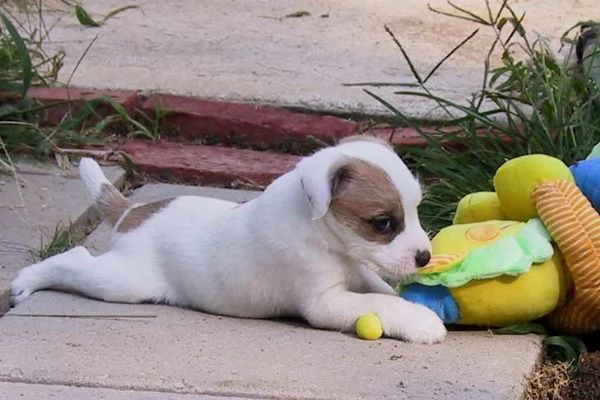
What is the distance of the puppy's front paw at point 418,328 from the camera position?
3381 millimetres

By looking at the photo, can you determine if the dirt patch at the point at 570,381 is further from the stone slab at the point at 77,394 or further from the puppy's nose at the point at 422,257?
the stone slab at the point at 77,394

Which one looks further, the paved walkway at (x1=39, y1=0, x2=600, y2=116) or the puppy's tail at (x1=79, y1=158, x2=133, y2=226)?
the paved walkway at (x1=39, y1=0, x2=600, y2=116)

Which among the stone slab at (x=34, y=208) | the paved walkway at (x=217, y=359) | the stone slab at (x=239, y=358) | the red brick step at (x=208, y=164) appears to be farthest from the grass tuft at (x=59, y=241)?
the red brick step at (x=208, y=164)

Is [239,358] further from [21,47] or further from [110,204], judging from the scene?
[21,47]

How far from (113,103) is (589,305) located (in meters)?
2.50

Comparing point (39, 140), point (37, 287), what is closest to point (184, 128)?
point (39, 140)

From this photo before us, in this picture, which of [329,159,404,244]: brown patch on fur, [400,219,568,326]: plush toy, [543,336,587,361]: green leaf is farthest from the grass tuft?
[543,336,587,361]: green leaf

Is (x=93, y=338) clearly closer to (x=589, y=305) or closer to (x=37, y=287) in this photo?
(x=37, y=287)

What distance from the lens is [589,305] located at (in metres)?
3.48

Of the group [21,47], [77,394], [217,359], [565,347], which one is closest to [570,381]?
[565,347]

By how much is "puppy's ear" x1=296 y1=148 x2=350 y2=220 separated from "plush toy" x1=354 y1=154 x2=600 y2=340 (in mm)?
332

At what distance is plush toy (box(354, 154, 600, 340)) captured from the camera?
135 inches

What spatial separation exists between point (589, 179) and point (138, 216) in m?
1.36

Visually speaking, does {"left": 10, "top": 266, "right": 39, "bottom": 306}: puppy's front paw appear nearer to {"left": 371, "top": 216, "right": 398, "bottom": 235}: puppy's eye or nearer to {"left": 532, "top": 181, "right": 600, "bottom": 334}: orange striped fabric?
{"left": 371, "top": 216, "right": 398, "bottom": 235}: puppy's eye
